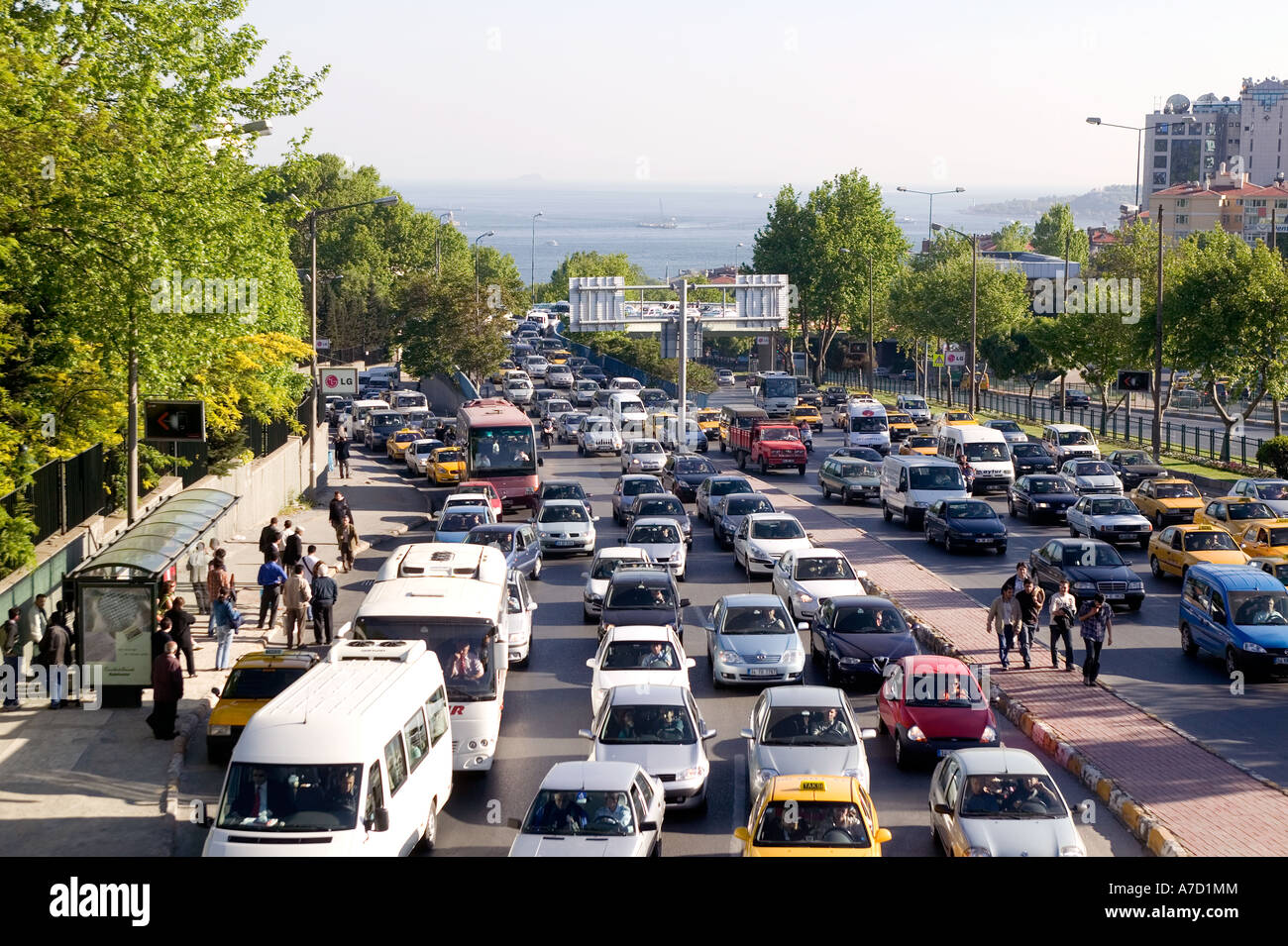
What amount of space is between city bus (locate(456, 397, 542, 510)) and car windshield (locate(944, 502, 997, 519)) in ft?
41.7

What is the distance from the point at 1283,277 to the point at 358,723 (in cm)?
4451

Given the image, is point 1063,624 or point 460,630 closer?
point 460,630

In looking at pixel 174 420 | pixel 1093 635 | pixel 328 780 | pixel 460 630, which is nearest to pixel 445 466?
pixel 174 420

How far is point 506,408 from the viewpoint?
46.1 m

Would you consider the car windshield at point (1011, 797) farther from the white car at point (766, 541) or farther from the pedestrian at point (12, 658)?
the white car at point (766, 541)

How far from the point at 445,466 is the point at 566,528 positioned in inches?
618

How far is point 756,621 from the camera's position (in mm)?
23141

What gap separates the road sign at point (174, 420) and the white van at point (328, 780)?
37.5 ft

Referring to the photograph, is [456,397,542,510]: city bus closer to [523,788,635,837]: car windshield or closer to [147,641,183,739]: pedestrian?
[147,641,183,739]: pedestrian

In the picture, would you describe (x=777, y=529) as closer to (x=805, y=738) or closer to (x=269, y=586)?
(x=269, y=586)

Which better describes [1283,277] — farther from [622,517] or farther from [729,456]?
[622,517]

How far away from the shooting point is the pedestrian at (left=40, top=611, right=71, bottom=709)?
21.2 m

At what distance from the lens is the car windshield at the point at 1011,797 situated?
566 inches

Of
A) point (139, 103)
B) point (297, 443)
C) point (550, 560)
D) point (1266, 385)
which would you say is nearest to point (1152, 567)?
point (550, 560)
